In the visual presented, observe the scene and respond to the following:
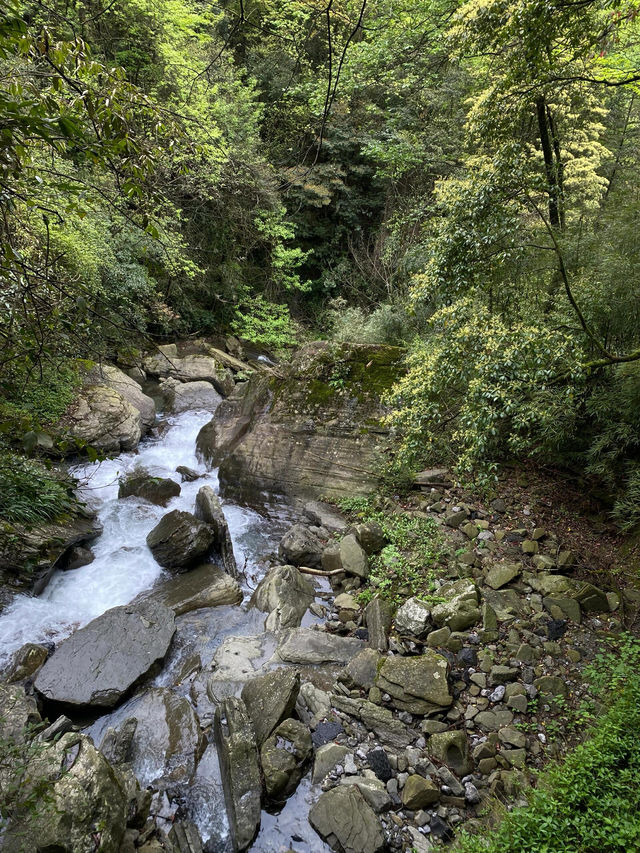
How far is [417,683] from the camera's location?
4355mm

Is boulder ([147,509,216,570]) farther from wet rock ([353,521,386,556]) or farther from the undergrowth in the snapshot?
the undergrowth

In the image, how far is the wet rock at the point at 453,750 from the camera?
3760mm

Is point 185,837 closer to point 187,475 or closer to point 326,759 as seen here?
point 326,759

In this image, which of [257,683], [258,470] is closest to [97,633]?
[257,683]

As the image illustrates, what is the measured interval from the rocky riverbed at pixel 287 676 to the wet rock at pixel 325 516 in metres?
0.05

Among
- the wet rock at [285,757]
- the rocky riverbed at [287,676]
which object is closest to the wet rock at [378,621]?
the rocky riverbed at [287,676]

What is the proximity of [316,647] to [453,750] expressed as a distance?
6.14 feet

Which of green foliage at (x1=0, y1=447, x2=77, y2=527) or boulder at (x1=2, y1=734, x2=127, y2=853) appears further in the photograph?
boulder at (x1=2, y1=734, x2=127, y2=853)

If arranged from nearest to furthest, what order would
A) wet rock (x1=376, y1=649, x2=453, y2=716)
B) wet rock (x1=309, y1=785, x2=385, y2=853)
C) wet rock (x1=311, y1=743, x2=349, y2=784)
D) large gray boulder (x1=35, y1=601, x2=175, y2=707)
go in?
wet rock (x1=309, y1=785, x2=385, y2=853) < wet rock (x1=311, y1=743, x2=349, y2=784) < wet rock (x1=376, y1=649, x2=453, y2=716) < large gray boulder (x1=35, y1=601, x2=175, y2=707)

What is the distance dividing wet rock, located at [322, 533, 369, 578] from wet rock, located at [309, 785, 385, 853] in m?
2.88

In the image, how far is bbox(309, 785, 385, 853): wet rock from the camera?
10.9 ft

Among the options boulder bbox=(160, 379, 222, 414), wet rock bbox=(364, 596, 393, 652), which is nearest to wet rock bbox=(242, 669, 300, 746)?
wet rock bbox=(364, 596, 393, 652)

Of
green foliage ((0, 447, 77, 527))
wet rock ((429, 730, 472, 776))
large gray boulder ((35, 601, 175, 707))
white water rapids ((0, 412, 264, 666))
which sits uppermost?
green foliage ((0, 447, 77, 527))

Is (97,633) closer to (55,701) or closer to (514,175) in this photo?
(55,701)
